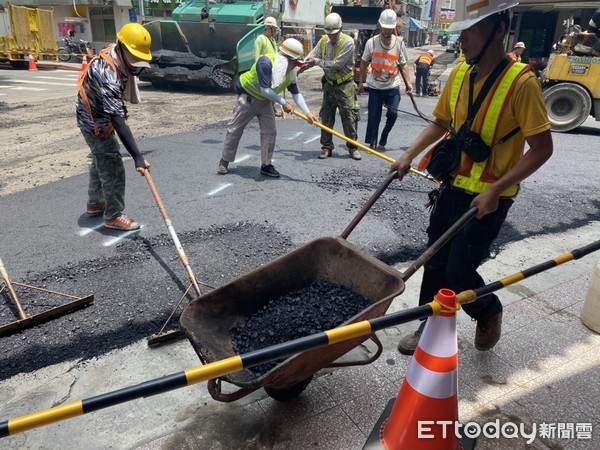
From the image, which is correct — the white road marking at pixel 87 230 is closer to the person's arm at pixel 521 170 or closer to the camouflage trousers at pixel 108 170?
the camouflage trousers at pixel 108 170

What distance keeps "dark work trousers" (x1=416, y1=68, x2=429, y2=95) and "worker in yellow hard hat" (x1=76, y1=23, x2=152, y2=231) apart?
10683mm

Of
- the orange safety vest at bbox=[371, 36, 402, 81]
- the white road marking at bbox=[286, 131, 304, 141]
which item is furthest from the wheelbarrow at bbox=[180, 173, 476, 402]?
the white road marking at bbox=[286, 131, 304, 141]

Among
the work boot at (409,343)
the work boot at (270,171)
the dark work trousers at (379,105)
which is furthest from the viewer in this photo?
the dark work trousers at (379,105)

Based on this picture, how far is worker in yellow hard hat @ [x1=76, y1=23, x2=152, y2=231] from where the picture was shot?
326 cm

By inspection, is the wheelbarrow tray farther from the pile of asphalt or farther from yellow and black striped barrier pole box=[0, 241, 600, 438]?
yellow and black striped barrier pole box=[0, 241, 600, 438]

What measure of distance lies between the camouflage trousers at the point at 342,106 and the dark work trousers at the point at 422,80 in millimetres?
7624

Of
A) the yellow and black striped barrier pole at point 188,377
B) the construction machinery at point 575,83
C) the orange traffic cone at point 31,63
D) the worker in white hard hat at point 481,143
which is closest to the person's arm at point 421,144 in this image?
the worker in white hard hat at point 481,143

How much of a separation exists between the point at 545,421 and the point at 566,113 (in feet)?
27.0

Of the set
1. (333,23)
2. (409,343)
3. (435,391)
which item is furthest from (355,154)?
(435,391)

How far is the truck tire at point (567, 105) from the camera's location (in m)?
8.41

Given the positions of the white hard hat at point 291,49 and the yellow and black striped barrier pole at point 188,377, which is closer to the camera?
the yellow and black striped barrier pole at point 188,377

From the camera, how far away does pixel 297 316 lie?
227cm

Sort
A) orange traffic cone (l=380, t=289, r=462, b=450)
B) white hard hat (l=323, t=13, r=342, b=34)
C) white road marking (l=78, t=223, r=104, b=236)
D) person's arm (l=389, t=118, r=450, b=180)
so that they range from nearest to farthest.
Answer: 1. orange traffic cone (l=380, t=289, r=462, b=450)
2. person's arm (l=389, t=118, r=450, b=180)
3. white road marking (l=78, t=223, r=104, b=236)
4. white hard hat (l=323, t=13, r=342, b=34)

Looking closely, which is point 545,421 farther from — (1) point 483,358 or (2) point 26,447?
(2) point 26,447
